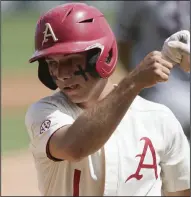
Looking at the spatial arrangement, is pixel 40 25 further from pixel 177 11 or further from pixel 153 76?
pixel 177 11

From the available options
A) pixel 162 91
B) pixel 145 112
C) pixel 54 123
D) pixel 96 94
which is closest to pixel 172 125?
pixel 145 112

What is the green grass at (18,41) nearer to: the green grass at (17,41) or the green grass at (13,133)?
the green grass at (17,41)

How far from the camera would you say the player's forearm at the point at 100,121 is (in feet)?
8.77

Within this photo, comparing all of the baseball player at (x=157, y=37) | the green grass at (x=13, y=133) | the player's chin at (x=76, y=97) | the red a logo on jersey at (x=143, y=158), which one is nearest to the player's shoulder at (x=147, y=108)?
the red a logo on jersey at (x=143, y=158)

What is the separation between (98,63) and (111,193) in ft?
2.10

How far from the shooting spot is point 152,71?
2.59 meters

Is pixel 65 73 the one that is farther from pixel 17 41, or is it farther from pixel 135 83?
pixel 17 41

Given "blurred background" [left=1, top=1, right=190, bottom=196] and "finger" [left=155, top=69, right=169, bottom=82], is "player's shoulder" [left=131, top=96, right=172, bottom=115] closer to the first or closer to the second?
"finger" [left=155, top=69, right=169, bottom=82]

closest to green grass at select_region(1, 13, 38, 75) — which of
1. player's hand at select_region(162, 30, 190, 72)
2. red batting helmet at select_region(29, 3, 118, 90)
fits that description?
red batting helmet at select_region(29, 3, 118, 90)

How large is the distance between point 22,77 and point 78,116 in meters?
13.3

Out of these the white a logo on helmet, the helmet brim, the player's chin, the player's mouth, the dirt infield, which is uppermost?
the white a logo on helmet

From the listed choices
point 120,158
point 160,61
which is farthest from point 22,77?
point 160,61

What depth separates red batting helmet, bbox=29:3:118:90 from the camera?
311cm

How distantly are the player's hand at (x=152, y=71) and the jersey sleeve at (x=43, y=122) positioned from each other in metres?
0.54
